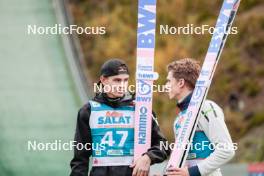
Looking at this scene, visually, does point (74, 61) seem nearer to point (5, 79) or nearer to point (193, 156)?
point (5, 79)

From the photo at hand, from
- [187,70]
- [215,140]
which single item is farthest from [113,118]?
[215,140]

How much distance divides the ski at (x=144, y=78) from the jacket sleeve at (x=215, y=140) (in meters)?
0.40

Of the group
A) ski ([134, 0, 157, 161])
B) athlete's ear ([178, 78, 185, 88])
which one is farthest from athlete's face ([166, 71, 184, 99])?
ski ([134, 0, 157, 161])

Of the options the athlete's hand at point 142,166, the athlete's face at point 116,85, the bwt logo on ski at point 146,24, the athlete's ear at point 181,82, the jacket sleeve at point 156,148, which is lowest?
the athlete's hand at point 142,166

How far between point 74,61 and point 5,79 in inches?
34.2

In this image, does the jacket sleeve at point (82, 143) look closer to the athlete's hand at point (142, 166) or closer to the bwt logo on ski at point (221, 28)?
the athlete's hand at point (142, 166)

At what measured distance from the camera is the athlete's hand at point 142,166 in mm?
5512

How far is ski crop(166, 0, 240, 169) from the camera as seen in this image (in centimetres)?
536

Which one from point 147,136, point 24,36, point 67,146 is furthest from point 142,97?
point 24,36

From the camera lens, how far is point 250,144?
1475 centimetres

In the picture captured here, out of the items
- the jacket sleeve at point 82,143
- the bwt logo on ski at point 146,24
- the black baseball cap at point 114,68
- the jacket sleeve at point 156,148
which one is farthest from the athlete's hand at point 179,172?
the bwt logo on ski at point 146,24

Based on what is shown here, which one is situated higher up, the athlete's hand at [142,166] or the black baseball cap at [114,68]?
the black baseball cap at [114,68]

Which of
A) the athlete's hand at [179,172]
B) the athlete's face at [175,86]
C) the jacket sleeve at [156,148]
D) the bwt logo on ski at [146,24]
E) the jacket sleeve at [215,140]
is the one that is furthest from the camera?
the bwt logo on ski at [146,24]

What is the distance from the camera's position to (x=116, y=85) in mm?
5625
